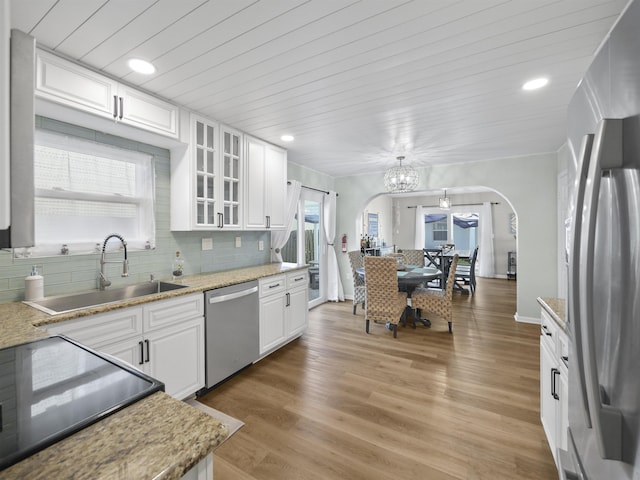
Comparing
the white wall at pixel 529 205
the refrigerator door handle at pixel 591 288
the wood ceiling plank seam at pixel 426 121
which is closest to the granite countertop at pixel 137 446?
the refrigerator door handle at pixel 591 288

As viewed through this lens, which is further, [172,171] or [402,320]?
[402,320]

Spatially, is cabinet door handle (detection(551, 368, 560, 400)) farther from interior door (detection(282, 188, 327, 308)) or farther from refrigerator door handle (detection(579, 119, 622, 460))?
interior door (detection(282, 188, 327, 308))

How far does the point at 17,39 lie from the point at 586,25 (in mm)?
2387

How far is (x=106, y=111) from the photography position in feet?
6.61

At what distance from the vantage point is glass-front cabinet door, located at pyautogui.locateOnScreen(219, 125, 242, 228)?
2965 millimetres

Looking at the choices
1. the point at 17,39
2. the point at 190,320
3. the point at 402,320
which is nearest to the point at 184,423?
the point at 17,39

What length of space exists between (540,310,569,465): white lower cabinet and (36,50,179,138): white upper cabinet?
296cm

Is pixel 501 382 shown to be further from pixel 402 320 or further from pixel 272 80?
pixel 272 80

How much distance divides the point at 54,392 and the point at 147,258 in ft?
6.54

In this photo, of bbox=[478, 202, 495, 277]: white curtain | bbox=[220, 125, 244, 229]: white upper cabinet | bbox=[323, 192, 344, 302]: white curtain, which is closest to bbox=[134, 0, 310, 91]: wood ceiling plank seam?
bbox=[220, 125, 244, 229]: white upper cabinet

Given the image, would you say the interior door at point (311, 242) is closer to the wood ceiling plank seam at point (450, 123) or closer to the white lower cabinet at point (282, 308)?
the white lower cabinet at point (282, 308)

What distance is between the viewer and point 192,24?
1.56 meters

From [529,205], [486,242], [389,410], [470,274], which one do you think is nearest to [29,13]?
[389,410]

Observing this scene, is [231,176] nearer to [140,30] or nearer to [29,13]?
[140,30]
